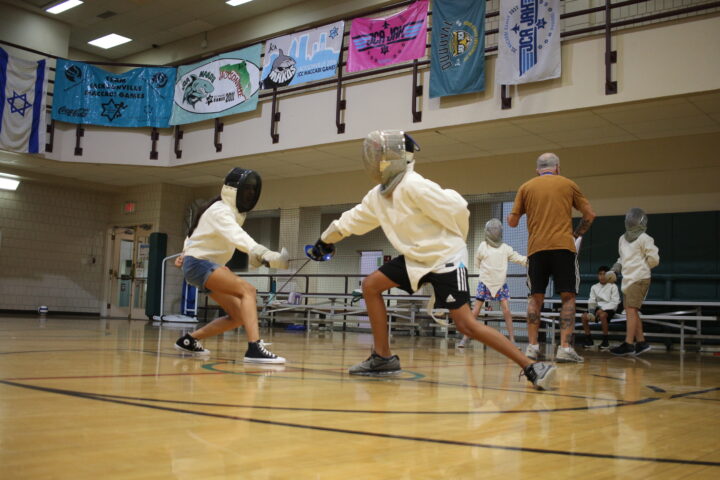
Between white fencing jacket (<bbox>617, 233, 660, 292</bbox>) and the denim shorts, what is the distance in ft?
16.6

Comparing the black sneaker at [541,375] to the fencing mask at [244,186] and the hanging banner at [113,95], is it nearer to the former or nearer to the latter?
the fencing mask at [244,186]

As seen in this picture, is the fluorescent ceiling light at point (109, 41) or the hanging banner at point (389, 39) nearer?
the hanging banner at point (389, 39)

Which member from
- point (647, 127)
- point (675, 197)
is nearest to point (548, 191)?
point (647, 127)

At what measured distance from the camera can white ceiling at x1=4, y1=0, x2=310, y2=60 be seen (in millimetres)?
15305

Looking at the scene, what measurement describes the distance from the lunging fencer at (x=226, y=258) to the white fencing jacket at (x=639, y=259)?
478cm

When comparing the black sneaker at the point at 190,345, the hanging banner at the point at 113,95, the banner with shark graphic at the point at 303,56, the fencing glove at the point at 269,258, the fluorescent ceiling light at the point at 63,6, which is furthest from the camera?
the fluorescent ceiling light at the point at 63,6

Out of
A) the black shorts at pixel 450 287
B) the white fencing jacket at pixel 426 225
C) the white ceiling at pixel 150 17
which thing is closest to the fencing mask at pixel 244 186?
the white fencing jacket at pixel 426 225

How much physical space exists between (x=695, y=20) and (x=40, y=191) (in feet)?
51.0

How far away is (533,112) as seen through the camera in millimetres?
9477

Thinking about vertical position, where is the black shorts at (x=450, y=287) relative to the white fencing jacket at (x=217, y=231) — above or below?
below

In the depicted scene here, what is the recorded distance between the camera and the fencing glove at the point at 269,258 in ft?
13.7

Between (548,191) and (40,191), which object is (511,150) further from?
(40,191)

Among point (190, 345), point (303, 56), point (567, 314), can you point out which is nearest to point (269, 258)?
point (190, 345)

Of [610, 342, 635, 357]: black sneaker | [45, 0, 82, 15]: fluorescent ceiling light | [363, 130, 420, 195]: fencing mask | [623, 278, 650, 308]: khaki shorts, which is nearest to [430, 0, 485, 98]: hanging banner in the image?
[623, 278, 650, 308]: khaki shorts
